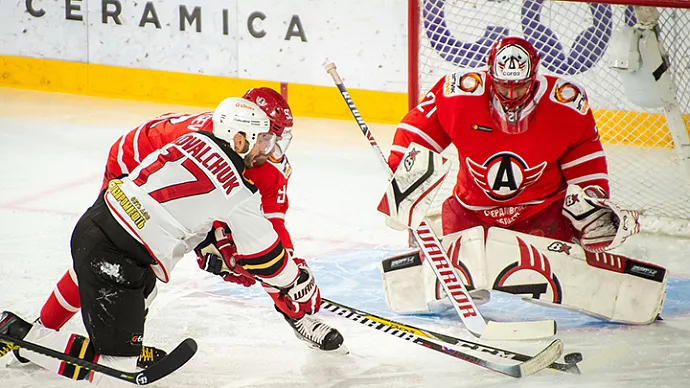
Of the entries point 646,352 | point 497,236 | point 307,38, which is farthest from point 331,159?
point 646,352

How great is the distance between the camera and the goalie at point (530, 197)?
344 cm

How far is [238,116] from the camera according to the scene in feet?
9.55

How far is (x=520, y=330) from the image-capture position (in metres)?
3.38

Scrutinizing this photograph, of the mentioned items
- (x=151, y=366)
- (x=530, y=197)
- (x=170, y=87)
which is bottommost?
(x=151, y=366)

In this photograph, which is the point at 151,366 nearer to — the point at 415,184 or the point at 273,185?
the point at 273,185

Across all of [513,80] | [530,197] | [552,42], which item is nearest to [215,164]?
[513,80]

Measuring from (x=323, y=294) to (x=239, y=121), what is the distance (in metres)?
1.15

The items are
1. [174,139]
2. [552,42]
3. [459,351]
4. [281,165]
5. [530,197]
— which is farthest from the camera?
[552,42]

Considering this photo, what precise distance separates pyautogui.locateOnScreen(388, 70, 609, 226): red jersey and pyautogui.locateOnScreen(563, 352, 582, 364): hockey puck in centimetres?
61

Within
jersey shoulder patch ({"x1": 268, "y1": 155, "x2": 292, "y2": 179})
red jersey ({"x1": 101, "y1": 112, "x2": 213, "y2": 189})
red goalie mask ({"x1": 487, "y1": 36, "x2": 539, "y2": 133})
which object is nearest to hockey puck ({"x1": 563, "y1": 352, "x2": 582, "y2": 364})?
red goalie mask ({"x1": 487, "y1": 36, "x2": 539, "y2": 133})

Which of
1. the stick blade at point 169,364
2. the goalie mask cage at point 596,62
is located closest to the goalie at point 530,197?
the goalie mask cage at point 596,62

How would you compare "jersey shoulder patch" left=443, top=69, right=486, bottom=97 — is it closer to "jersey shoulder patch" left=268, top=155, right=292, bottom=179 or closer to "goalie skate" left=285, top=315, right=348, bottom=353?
"jersey shoulder patch" left=268, top=155, right=292, bottom=179

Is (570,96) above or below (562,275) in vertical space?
above

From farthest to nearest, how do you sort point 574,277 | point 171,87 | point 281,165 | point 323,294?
point 171,87
point 323,294
point 574,277
point 281,165
